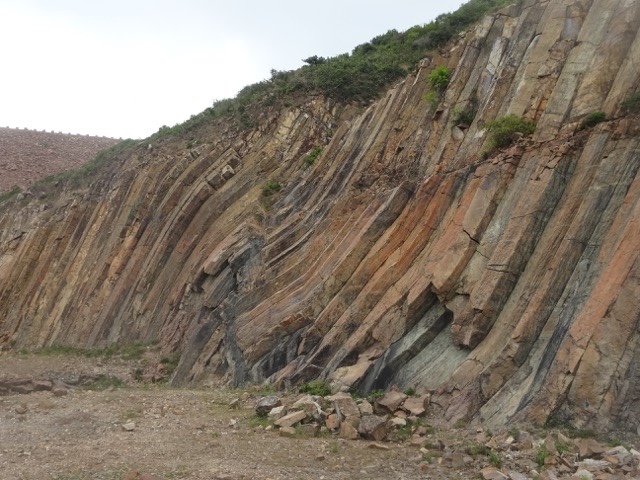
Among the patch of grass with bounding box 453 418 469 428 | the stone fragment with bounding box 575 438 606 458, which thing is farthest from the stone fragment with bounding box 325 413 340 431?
the stone fragment with bounding box 575 438 606 458

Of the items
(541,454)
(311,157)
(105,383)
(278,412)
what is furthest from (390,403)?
(311,157)

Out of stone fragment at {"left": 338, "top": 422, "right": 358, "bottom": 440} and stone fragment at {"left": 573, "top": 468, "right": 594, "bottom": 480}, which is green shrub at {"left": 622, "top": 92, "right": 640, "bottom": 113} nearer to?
stone fragment at {"left": 573, "top": 468, "right": 594, "bottom": 480}

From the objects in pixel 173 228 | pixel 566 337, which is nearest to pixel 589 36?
pixel 566 337

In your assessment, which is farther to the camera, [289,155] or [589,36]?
[289,155]

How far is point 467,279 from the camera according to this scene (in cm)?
1270

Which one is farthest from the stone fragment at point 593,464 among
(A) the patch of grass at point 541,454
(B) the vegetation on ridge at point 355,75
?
(B) the vegetation on ridge at point 355,75

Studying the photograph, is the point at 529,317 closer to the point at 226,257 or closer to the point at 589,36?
the point at 589,36

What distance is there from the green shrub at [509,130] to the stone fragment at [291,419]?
24.4 ft

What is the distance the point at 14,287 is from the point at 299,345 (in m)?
19.2

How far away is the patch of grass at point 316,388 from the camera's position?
13.0m

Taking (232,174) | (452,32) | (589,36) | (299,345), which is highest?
(452,32)

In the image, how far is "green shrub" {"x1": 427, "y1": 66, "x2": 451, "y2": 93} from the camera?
19078 millimetres

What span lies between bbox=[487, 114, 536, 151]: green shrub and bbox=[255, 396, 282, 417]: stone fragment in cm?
746

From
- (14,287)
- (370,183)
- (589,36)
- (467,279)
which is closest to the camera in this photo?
(467,279)
